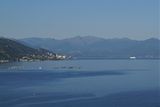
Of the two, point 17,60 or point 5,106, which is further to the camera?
point 17,60

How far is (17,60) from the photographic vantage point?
154750 mm

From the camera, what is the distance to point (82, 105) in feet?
116

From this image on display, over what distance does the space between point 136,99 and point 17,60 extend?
11878 centimetres

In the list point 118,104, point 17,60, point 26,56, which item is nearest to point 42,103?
point 118,104

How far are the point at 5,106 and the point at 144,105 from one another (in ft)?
38.3

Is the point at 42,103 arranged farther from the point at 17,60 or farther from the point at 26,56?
the point at 26,56

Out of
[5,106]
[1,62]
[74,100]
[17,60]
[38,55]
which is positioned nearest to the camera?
[5,106]

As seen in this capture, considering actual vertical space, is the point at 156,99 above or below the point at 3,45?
below

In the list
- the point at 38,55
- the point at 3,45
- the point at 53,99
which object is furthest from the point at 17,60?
the point at 53,99

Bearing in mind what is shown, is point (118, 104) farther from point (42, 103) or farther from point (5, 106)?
point (5, 106)

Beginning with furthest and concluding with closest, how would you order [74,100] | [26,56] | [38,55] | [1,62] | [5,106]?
[38,55] → [26,56] → [1,62] → [74,100] → [5,106]

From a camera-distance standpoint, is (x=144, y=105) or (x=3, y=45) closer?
(x=144, y=105)

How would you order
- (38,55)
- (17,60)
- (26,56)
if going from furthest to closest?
(38,55), (26,56), (17,60)

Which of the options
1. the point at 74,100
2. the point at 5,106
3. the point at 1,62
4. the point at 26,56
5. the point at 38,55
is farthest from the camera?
the point at 38,55
